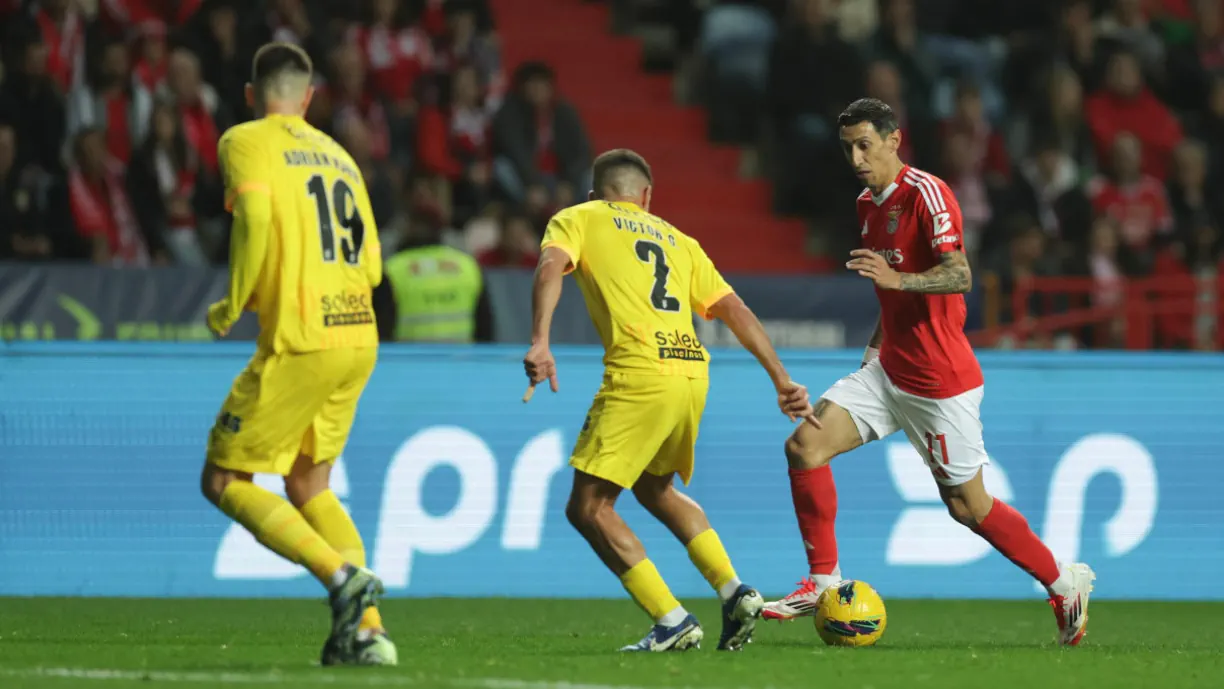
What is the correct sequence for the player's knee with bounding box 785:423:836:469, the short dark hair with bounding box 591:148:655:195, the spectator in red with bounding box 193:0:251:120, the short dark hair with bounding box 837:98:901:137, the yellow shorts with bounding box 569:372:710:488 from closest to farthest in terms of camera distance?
the yellow shorts with bounding box 569:372:710:488, the short dark hair with bounding box 591:148:655:195, the short dark hair with bounding box 837:98:901:137, the player's knee with bounding box 785:423:836:469, the spectator in red with bounding box 193:0:251:120

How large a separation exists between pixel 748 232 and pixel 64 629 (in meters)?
8.73

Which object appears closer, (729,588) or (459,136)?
(729,588)

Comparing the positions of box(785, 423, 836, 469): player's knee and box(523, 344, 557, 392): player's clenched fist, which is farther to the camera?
box(785, 423, 836, 469): player's knee

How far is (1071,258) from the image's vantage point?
14.5 m

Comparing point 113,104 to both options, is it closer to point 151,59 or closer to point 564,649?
point 151,59

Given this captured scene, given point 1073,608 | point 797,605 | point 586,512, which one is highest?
point 586,512

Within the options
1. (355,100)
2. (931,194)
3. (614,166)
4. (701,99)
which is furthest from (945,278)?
(701,99)

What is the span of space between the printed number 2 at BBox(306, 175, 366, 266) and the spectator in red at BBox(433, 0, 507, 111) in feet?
28.0

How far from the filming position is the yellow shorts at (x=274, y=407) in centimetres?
627

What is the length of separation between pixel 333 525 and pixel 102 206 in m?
7.36

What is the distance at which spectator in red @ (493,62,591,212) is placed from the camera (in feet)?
47.3

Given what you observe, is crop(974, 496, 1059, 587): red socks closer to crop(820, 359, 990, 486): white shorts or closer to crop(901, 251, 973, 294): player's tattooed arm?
crop(820, 359, 990, 486): white shorts

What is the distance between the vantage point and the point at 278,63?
649 cm

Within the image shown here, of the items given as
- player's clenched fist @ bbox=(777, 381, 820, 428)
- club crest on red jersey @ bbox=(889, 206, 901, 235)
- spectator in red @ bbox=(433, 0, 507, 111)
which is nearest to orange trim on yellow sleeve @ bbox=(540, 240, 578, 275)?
player's clenched fist @ bbox=(777, 381, 820, 428)
